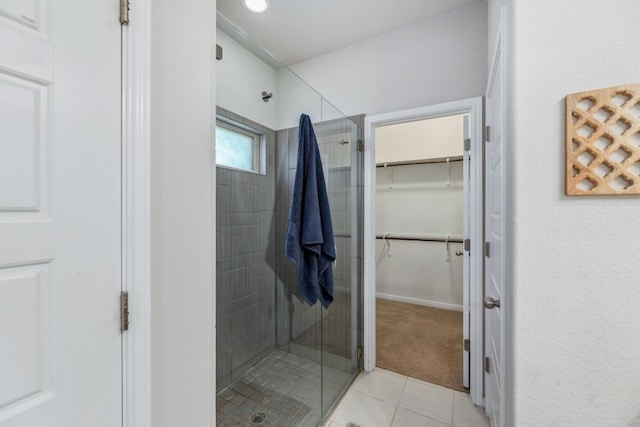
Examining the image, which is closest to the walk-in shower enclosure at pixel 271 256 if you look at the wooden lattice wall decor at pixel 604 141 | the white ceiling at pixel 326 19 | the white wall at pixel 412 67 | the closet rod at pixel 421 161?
the white wall at pixel 412 67

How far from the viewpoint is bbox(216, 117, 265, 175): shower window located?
141 cm

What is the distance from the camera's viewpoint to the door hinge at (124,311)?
0.72 m

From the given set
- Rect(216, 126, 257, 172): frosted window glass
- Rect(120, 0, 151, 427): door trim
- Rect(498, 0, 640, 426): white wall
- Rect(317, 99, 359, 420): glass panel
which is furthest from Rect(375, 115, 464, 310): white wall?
Rect(120, 0, 151, 427): door trim

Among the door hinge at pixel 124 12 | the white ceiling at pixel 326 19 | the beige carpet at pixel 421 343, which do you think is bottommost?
the beige carpet at pixel 421 343

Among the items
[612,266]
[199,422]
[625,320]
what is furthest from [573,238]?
[199,422]

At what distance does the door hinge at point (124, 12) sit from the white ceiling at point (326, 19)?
129cm

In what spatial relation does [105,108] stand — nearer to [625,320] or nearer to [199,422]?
[199,422]

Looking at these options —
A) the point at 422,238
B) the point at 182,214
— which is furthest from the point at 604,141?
the point at 422,238

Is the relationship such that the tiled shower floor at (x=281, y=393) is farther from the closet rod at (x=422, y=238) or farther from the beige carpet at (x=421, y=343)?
the closet rod at (x=422, y=238)

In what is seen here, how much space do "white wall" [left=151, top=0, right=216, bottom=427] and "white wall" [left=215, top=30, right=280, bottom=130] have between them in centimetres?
35

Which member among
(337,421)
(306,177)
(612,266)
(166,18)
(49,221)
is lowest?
(337,421)

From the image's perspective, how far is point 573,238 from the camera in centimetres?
80

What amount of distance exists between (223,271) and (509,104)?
1568 mm

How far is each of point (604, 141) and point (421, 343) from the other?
7.51 ft
